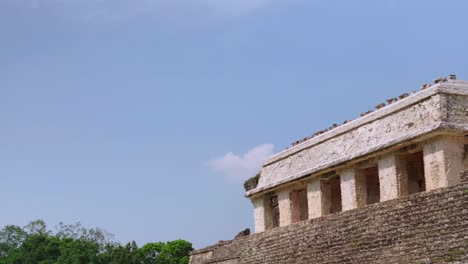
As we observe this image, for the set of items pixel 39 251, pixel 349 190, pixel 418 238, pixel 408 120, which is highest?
pixel 39 251

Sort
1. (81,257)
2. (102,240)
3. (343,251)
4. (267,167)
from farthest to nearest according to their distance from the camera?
(102,240)
(81,257)
(267,167)
(343,251)

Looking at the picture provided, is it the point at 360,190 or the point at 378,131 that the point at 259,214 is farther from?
the point at 378,131

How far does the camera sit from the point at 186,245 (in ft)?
146

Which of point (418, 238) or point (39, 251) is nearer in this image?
point (418, 238)

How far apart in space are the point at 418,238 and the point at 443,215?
0.45 meters

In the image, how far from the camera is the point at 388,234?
34.0ft

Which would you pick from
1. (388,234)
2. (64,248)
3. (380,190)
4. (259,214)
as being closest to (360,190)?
(380,190)

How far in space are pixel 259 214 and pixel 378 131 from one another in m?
4.45

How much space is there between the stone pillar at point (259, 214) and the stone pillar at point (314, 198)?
2.13 meters

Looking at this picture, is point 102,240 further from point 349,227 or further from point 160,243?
point 349,227

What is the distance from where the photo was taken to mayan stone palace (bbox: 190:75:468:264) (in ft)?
31.9

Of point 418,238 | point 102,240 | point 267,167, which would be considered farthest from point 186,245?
point 418,238

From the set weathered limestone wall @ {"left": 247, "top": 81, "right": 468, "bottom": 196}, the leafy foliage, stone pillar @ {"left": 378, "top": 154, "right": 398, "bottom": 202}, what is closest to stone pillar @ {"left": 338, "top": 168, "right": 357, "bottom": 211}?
weathered limestone wall @ {"left": 247, "top": 81, "right": 468, "bottom": 196}

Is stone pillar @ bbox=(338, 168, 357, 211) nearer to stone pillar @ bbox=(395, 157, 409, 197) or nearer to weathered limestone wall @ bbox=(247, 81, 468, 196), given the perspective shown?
weathered limestone wall @ bbox=(247, 81, 468, 196)
